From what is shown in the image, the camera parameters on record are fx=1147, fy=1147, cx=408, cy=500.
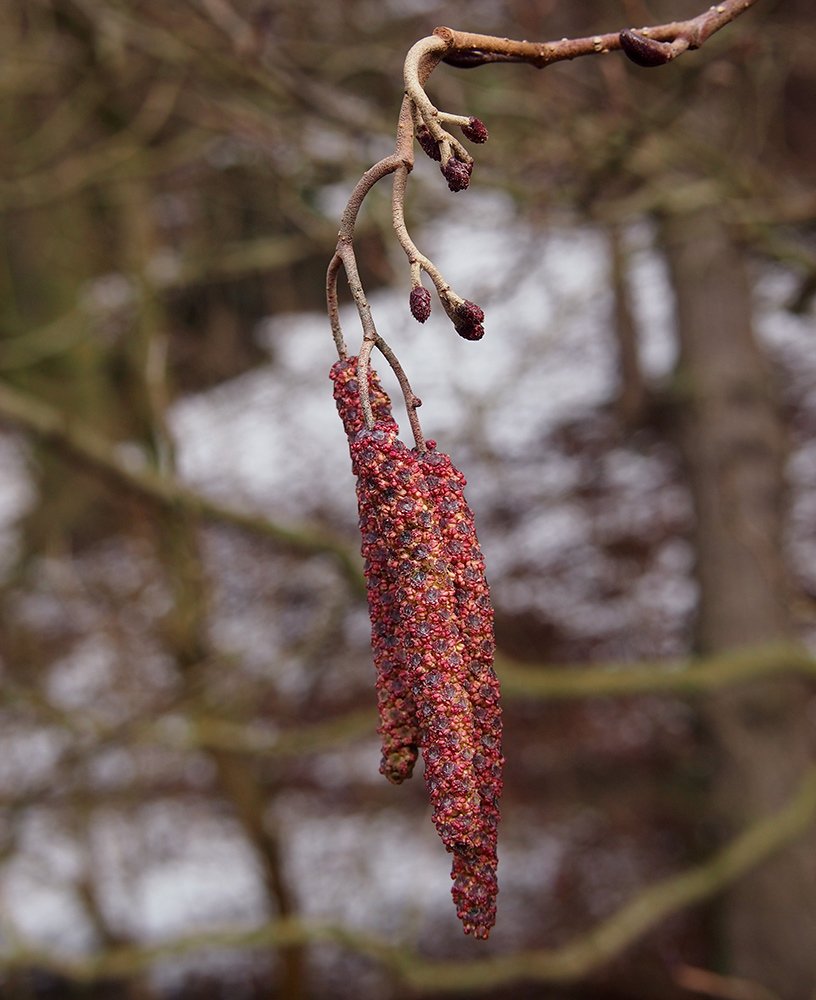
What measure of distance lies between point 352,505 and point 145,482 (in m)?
6.44

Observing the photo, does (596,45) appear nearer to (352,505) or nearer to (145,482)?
(145,482)

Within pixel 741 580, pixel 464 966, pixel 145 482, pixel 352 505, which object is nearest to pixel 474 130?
pixel 145 482

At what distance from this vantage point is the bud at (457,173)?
917mm

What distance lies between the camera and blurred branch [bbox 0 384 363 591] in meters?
3.76

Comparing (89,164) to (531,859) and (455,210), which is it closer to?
(455,210)

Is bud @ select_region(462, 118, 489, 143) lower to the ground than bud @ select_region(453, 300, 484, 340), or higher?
higher

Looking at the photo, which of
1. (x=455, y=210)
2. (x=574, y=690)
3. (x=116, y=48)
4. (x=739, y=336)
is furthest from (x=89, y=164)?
(x=739, y=336)

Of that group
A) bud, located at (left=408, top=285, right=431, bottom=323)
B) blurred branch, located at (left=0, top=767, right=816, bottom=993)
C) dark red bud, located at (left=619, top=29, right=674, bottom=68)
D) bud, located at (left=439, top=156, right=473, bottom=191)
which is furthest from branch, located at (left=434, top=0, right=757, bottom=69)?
blurred branch, located at (left=0, top=767, right=816, bottom=993)

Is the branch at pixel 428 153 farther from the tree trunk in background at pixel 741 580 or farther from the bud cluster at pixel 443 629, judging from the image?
the tree trunk in background at pixel 741 580

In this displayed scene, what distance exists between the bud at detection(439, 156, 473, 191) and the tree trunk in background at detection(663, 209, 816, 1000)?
4.82m

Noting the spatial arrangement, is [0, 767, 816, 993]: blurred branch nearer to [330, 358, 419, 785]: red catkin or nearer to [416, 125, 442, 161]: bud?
[330, 358, 419, 785]: red catkin

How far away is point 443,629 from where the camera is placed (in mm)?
922

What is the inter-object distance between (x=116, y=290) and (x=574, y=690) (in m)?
6.05

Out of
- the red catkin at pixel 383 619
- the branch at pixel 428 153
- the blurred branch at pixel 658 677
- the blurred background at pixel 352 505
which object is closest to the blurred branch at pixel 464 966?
the blurred background at pixel 352 505
